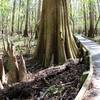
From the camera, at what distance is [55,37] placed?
643 inches

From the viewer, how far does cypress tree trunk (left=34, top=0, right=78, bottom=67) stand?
15953 millimetres

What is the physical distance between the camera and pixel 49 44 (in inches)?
635

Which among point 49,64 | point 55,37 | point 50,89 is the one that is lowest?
point 49,64

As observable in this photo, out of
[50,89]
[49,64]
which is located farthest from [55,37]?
[50,89]

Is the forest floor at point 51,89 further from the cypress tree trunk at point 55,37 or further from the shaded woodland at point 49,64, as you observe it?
the cypress tree trunk at point 55,37

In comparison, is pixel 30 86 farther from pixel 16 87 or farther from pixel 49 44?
pixel 49 44

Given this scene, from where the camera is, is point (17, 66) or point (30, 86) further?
point (17, 66)

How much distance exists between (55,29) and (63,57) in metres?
1.57

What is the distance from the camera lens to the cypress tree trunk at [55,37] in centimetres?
1595

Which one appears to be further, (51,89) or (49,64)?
(49,64)

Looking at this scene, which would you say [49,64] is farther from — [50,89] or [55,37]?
[50,89]

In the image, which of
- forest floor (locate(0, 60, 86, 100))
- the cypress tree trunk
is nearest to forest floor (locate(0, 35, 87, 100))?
forest floor (locate(0, 60, 86, 100))

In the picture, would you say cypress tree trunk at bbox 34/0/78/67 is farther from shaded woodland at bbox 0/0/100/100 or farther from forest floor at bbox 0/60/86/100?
forest floor at bbox 0/60/86/100

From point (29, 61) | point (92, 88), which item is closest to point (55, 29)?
point (29, 61)
